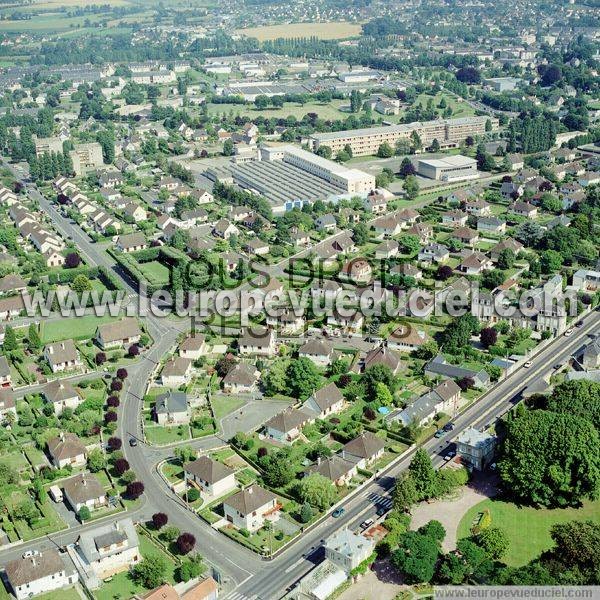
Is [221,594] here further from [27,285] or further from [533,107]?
[533,107]

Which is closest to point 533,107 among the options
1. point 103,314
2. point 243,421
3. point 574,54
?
point 574,54

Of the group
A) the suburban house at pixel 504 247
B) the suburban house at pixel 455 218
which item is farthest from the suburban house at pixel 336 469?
the suburban house at pixel 455 218

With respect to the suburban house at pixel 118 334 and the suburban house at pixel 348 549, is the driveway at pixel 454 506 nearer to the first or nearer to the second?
the suburban house at pixel 348 549

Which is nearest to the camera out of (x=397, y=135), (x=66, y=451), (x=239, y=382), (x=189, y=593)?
(x=189, y=593)

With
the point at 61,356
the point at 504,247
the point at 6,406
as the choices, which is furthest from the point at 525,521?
the point at 504,247

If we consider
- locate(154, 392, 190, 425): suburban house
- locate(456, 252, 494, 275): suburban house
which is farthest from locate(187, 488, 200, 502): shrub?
locate(456, 252, 494, 275): suburban house

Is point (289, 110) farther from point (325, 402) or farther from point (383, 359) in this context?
point (325, 402)

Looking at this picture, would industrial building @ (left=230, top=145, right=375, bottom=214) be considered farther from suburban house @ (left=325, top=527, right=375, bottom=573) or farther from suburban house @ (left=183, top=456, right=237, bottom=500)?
suburban house @ (left=325, top=527, right=375, bottom=573)
